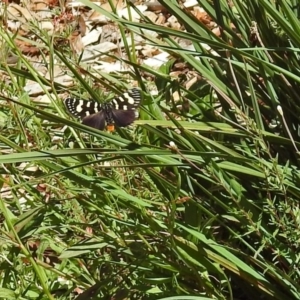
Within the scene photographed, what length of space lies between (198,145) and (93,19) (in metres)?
2.06

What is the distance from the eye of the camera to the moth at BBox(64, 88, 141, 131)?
1669 mm

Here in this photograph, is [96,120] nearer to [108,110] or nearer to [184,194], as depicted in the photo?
[108,110]

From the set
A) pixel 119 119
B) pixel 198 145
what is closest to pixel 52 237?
pixel 119 119

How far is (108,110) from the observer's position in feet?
5.62

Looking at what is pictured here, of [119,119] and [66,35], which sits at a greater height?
[66,35]

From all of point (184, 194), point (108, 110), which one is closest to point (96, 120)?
point (108, 110)

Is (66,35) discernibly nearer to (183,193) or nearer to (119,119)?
(119,119)

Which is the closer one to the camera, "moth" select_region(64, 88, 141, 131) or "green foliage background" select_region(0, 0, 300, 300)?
"green foliage background" select_region(0, 0, 300, 300)

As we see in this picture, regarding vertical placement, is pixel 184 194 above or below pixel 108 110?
below

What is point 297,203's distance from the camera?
5.14 ft

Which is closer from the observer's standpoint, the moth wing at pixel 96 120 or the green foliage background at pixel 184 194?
the green foliage background at pixel 184 194

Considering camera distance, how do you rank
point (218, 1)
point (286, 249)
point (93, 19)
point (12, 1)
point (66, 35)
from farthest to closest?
point (12, 1)
point (93, 19)
point (218, 1)
point (66, 35)
point (286, 249)

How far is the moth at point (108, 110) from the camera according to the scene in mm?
1669

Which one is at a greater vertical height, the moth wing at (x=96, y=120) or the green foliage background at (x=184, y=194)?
the moth wing at (x=96, y=120)
